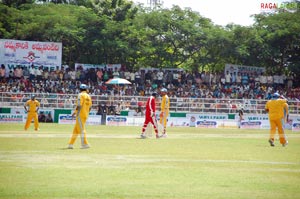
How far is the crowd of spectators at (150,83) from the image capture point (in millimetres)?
49312

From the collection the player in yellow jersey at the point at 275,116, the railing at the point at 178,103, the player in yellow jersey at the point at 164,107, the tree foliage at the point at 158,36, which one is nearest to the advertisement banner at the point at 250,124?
the railing at the point at 178,103

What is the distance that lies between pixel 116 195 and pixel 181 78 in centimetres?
4167

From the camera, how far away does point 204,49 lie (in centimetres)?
5803

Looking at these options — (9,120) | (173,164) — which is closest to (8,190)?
(173,164)

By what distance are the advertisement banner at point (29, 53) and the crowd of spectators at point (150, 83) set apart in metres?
0.57

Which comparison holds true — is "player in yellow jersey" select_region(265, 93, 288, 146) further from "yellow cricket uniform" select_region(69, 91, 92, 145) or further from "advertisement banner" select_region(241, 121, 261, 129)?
"advertisement banner" select_region(241, 121, 261, 129)

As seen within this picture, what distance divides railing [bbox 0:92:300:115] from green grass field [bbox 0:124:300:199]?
78.9ft

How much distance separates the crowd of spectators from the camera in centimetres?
4931

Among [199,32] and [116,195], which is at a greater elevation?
[199,32]

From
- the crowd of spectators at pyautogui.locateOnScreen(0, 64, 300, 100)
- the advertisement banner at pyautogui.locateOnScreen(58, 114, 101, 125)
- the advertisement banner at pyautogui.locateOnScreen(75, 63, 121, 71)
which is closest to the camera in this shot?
the advertisement banner at pyautogui.locateOnScreen(58, 114, 101, 125)

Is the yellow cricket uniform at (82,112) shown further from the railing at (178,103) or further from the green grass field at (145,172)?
the railing at (178,103)

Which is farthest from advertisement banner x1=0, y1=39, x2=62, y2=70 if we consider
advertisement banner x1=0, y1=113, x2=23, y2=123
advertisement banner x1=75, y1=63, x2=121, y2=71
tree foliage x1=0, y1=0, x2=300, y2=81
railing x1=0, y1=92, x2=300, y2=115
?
advertisement banner x1=0, y1=113, x2=23, y2=123

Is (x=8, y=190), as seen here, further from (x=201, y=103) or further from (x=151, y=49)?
(x=151, y=49)

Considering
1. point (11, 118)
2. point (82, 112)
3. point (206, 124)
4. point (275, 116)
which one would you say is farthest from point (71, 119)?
point (82, 112)
